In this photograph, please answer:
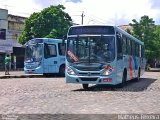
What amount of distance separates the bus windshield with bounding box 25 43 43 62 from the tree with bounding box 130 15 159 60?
4045 cm

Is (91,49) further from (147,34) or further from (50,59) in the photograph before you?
(147,34)

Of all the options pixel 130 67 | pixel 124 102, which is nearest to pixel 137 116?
pixel 124 102

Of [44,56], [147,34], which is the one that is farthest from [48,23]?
[44,56]

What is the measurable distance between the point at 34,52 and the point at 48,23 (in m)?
33.6

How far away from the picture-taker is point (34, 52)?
114ft

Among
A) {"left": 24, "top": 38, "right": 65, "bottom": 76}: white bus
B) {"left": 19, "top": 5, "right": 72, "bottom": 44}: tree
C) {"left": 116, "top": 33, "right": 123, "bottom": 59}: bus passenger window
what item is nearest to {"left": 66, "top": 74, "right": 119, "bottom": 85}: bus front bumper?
{"left": 116, "top": 33, "right": 123, "bottom": 59}: bus passenger window

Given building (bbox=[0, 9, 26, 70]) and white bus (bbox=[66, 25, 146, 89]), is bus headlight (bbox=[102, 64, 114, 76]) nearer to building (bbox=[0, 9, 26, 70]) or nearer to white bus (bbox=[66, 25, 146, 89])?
white bus (bbox=[66, 25, 146, 89])

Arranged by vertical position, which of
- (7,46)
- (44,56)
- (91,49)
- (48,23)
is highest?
(48,23)

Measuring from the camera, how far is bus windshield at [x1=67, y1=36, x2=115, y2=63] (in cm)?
1980

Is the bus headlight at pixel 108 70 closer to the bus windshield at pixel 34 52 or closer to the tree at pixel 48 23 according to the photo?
the bus windshield at pixel 34 52

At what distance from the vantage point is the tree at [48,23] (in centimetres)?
6706

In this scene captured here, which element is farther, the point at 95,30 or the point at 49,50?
the point at 49,50

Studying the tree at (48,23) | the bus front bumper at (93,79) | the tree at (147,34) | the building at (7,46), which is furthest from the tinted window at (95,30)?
the tree at (147,34)

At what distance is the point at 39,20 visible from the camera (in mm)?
68500
